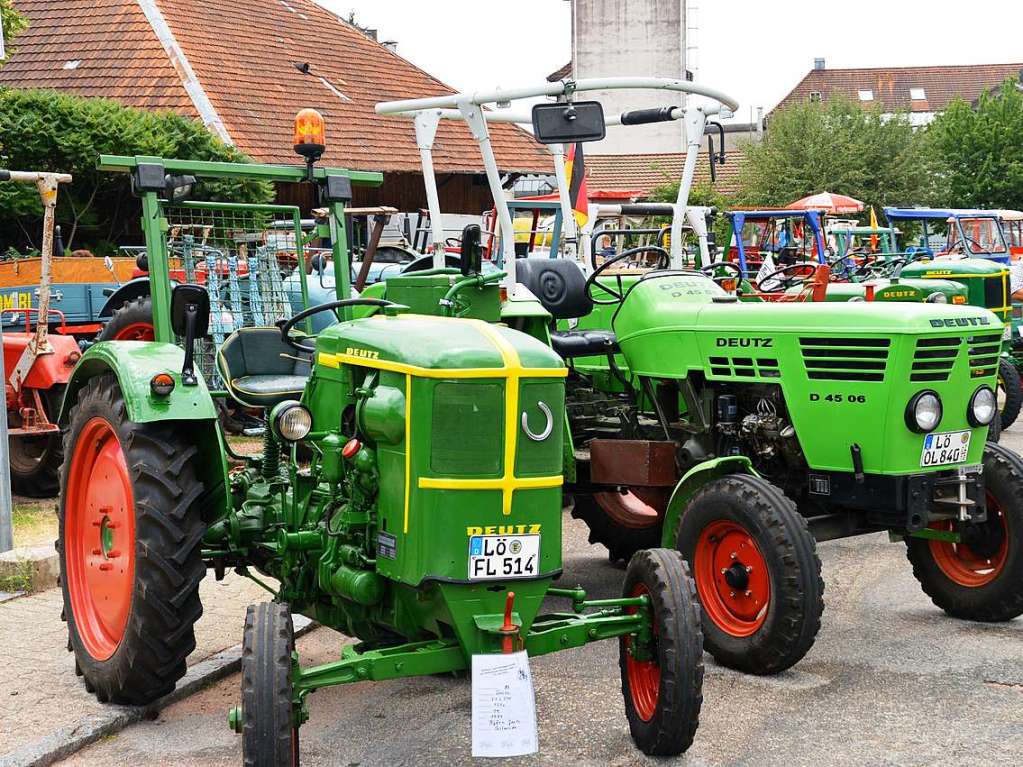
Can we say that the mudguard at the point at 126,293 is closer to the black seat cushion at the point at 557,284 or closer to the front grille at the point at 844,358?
the black seat cushion at the point at 557,284

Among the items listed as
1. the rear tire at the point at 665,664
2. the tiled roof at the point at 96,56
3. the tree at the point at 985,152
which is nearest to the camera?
the rear tire at the point at 665,664

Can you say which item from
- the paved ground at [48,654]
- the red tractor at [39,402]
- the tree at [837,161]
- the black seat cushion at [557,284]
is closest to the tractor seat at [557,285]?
the black seat cushion at [557,284]

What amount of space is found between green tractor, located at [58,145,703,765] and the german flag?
7.67ft

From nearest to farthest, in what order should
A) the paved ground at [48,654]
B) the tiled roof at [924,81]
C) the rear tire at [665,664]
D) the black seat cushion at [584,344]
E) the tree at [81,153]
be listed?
the rear tire at [665,664]
the paved ground at [48,654]
the black seat cushion at [584,344]
the tree at [81,153]
the tiled roof at [924,81]

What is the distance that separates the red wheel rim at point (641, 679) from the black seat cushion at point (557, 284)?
106 inches

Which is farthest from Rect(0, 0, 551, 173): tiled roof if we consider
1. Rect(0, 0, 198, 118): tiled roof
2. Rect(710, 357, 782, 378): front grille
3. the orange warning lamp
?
Rect(710, 357, 782, 378): front grille

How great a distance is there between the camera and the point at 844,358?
5637 mm

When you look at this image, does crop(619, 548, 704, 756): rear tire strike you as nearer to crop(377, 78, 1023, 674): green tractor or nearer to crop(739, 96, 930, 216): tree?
crop(377, 78, 1023, 674): green tractor

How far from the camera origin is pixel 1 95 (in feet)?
49.6

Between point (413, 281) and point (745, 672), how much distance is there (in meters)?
2.09

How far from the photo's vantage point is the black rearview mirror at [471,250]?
16.7 feet

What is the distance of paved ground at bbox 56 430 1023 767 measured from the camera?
4.43 m

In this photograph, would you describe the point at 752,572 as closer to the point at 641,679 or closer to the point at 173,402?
the point at 641,679

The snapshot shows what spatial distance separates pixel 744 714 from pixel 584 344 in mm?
2174
